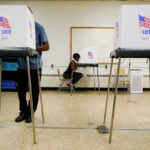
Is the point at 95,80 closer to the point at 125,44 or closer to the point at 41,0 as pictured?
the point at 41,0

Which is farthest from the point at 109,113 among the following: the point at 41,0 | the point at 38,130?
the point at 41,0

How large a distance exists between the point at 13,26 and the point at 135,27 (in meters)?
0.94

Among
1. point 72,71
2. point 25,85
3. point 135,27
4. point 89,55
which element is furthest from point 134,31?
point 89,55

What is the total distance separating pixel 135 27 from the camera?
3.78 feet

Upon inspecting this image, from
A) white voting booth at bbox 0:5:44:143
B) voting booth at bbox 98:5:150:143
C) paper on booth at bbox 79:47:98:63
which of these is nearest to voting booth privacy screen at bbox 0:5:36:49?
white voting booth at bbox 0:5:44:143

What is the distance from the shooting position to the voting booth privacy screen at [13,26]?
116cm

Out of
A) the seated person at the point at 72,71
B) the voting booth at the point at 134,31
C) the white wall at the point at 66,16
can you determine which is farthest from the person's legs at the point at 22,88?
the white wall at the point at 66,16

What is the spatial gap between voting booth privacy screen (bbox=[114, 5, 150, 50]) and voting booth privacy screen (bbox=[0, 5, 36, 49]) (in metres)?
0.74

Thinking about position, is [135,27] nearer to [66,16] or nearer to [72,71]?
[72,71]

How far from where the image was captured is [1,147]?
3.91 feet

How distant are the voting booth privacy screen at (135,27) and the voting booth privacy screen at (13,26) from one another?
0.74m

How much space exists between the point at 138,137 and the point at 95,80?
281cm

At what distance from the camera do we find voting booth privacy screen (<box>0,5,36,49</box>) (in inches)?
45.6

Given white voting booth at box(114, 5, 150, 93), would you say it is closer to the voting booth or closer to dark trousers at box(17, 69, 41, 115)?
the voting booth
